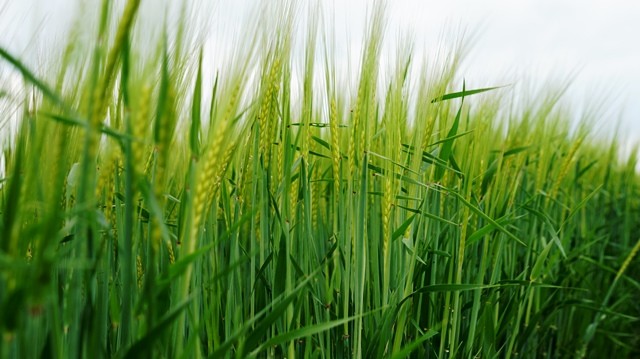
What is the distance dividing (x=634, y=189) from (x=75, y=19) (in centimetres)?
367

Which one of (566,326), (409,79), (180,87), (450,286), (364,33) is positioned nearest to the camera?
(180,87)

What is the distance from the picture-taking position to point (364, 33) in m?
1.24

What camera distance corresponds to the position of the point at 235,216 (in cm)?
117

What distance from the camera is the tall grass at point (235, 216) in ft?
2.08

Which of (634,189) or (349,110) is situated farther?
(634,189)

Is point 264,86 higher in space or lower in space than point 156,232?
higher

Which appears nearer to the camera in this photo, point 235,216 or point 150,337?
point 150,337

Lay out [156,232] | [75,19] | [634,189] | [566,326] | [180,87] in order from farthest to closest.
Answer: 1. [634,189]
2. [566,326]
3. [180,87]
4. [75,19]
5. [156,232]

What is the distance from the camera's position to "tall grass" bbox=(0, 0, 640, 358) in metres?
0.63

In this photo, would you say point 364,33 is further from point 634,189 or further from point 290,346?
point 634,189

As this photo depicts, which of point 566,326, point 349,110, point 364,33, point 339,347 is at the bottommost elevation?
point 566,326

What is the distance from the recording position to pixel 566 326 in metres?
2.45

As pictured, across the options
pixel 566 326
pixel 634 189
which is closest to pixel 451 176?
pixel 566 326

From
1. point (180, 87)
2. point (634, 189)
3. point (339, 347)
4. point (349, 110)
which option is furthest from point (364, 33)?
point (634, 189)
